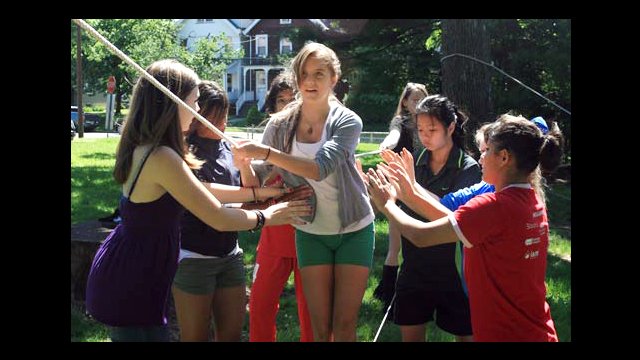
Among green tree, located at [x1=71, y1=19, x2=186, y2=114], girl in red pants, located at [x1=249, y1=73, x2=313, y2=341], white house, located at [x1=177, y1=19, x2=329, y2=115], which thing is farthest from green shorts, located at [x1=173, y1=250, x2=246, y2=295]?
white house, located at [x1=177, y1=19, x2=329, y2=115]

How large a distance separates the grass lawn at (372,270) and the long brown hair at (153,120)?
7.75ft

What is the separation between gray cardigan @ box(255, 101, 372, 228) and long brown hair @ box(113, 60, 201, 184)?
0.68 metres

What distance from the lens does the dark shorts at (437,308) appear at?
11.8ft

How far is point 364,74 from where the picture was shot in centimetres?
1399

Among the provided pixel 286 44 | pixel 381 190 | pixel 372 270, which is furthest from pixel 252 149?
pixel 286 44

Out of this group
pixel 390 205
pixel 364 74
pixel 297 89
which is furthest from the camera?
pixel 364 74

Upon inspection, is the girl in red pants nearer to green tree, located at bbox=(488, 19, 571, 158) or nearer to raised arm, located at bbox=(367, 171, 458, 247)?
raised arm, located at bbox=(367, 171, 458, 247)

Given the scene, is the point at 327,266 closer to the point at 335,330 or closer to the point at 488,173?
the point at 335,330

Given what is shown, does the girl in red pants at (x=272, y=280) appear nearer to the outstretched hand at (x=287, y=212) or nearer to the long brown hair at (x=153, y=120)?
the outstretched hand at (x=287, y=212)

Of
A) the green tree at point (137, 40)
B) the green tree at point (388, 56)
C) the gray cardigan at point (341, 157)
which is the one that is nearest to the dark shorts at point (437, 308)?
the gray cardigan at point (341, 157)

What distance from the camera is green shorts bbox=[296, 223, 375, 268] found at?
11.3ft

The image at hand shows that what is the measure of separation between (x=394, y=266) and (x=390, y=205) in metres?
2.30
